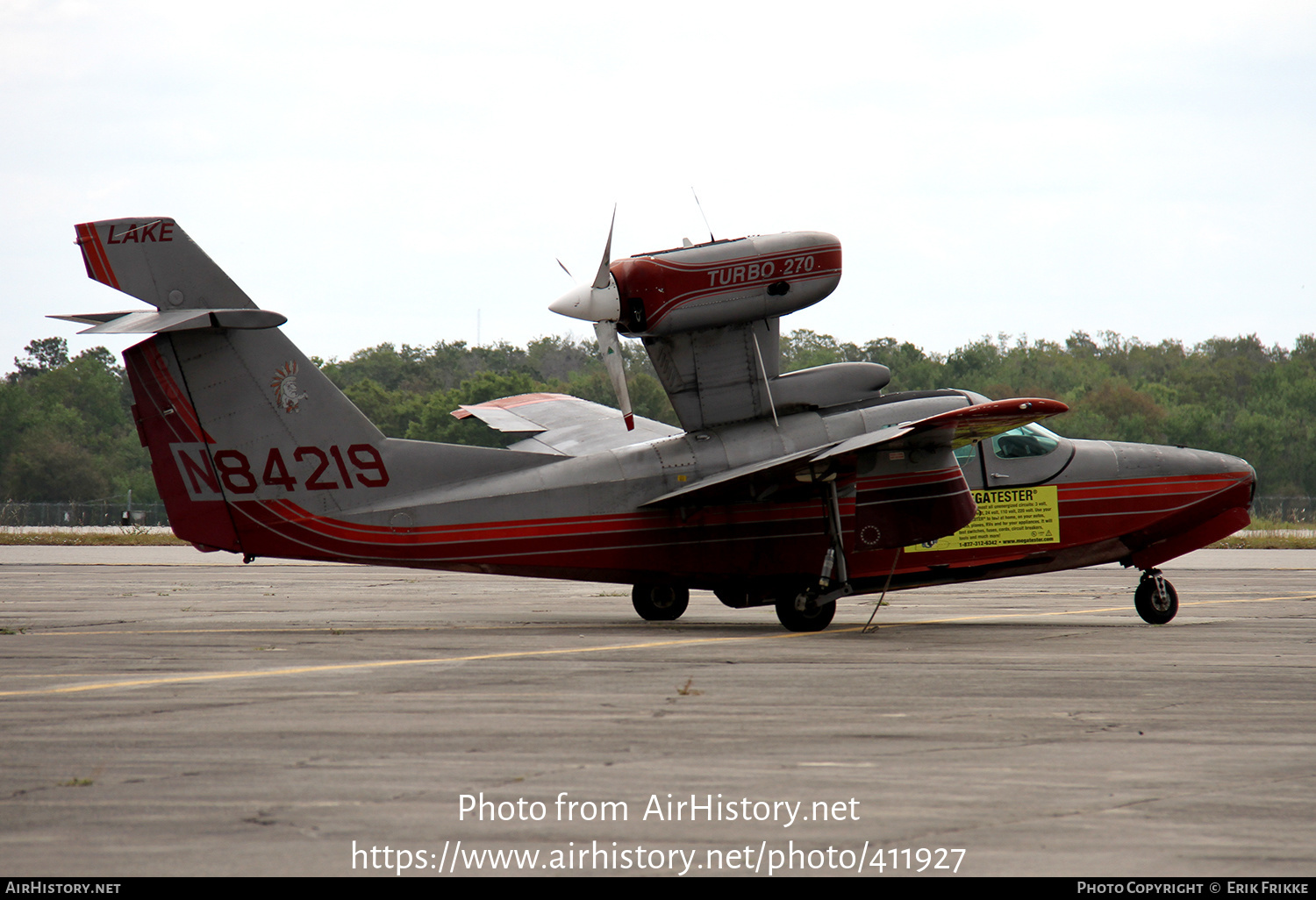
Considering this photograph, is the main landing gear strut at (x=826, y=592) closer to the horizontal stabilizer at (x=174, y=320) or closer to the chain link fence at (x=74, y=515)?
the horizontal stabilizer at (x=174, y=320)

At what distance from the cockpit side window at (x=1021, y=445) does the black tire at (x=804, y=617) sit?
396 centimetres

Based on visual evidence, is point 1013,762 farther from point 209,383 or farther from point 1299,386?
point 1299,386

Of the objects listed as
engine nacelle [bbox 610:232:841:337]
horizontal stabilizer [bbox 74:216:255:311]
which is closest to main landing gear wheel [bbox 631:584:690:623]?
engine nacelle [bbox 610:232:841:337]

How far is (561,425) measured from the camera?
19750mm

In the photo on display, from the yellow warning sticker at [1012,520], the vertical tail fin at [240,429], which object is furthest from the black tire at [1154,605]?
the vertical tail fin at [240,429]

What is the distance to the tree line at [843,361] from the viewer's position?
271ft

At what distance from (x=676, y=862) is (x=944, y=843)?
1.26m

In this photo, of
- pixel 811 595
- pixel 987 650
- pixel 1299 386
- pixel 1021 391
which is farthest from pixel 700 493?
pixel 1299 386

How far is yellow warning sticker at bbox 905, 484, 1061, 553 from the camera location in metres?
16.8

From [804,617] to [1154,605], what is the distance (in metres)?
5.27

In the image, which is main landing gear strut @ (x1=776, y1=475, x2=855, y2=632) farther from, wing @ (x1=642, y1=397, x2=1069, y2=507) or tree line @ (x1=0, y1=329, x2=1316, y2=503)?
tree line @ (x1=0, y1=329, x2=1316, y2=503)

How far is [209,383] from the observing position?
585 inches

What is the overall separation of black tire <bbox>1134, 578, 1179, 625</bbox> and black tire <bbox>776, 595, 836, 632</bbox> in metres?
4.71

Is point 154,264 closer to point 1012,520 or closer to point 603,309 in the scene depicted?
point 603,309
